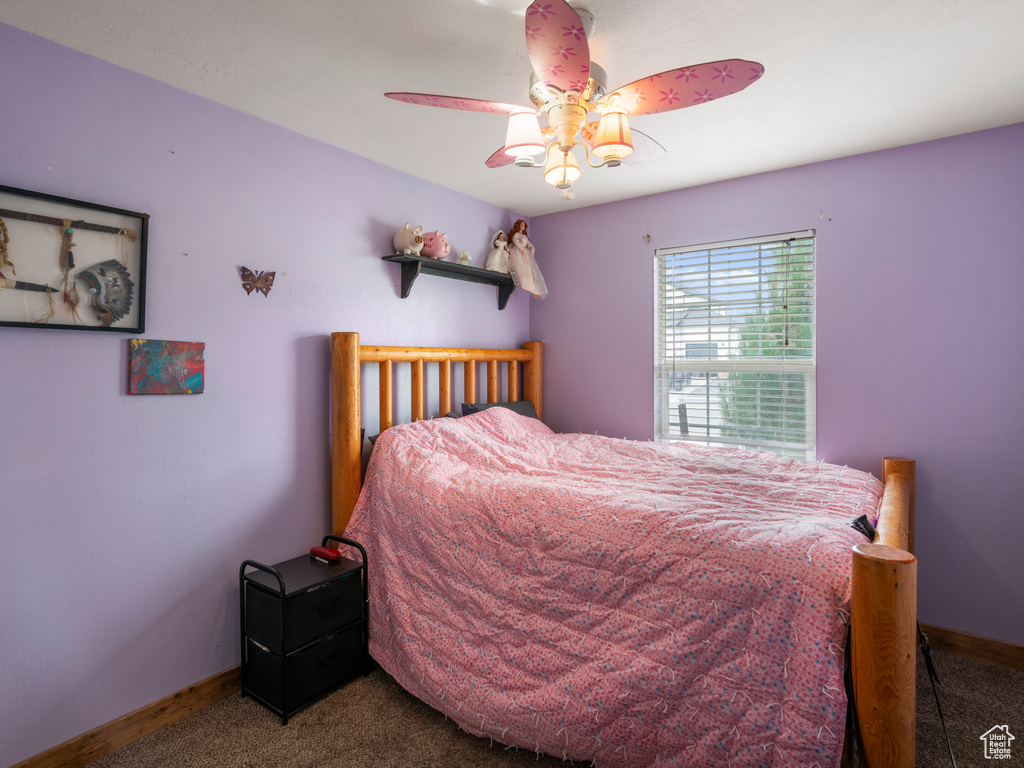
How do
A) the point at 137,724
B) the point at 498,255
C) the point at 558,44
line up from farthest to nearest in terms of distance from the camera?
1. the point at 498,255
2. the point at 137,724
3. the point at 558,44

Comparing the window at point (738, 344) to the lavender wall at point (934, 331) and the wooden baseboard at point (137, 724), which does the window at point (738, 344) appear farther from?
the wooden baseboard at point (137, 724)

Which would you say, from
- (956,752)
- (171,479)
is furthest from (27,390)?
(956,752)

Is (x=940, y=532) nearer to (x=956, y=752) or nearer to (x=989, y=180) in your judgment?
(x=956, y=752)

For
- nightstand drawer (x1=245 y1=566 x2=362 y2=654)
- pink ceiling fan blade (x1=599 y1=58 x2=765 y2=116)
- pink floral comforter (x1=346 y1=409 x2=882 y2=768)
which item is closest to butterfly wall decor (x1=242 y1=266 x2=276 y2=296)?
pink floral comforter (x1=346 y1=409 x2=882 y2=768)

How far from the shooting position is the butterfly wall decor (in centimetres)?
218

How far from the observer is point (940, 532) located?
2412mm

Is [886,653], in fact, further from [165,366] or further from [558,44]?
[165,366]

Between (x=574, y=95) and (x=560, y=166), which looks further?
(x=560, y=166)

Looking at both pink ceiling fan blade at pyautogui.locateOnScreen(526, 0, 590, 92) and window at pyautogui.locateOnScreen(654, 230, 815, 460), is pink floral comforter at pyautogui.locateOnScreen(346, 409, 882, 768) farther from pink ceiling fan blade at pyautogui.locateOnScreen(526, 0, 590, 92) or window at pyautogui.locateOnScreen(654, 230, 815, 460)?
pink ceiling fan blade at pyautogui.locateOnScreen(526, 0, 590, 92)

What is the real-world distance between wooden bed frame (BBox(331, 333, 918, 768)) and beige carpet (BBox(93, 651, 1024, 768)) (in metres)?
0.65

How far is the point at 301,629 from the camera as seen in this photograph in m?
1.92

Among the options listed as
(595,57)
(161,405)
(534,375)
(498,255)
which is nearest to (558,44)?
(595,57)

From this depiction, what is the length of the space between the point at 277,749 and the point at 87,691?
2.16ft

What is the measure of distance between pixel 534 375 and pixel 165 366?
221 cm
